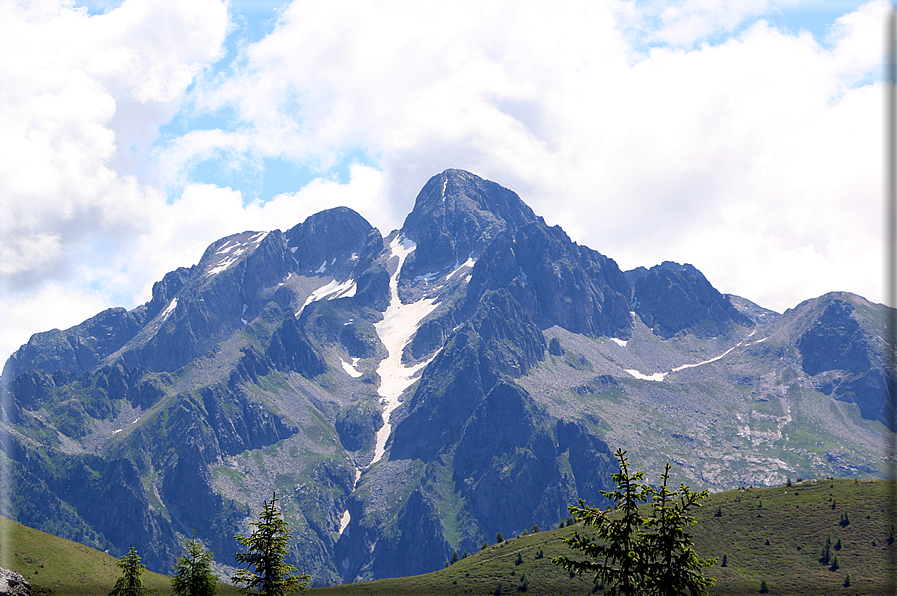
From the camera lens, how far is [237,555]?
55.6 meters

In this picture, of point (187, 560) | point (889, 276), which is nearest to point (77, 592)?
point (187, 560)

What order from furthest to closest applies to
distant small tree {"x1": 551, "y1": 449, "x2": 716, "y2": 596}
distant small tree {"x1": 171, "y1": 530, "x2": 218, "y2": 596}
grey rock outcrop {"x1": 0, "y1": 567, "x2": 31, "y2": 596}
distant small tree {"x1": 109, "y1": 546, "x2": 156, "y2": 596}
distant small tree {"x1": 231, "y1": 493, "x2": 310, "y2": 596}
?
distant small tree {"x1": 171, "y1": 530, "x2": 218, "y2": 596} → distant small tree {"x1": 109, "y1": 546, "x2": 156, "y2": 596} → distant small tree {"x1": 231, "y1": 493, "x2": 310, "y2": 596} → grey rock outcrop {"x1": 0, "y1": 567, "x2": 31, "y2": 596} → distant small tree {"x1": 551, "y1": 449, "x2": 716, "y2": 596}

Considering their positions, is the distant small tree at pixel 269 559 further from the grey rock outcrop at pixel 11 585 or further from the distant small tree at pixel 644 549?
the distant small tree at pixel 644 549

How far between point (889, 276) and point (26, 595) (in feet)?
185

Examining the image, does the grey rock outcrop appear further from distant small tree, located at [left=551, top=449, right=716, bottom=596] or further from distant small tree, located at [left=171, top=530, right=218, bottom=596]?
distant small tree, located at [left=551, top=449, right=716, bottom=596]

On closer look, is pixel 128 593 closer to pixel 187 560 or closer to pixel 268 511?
pixel 187 560

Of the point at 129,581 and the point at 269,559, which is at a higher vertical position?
the point at 269,559

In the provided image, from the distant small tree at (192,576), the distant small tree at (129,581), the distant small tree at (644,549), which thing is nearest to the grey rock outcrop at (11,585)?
the distant small tree at (129,581)

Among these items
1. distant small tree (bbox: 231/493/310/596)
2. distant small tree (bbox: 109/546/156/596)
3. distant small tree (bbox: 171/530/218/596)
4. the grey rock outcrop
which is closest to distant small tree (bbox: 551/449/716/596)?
distant small tree (bbox: 231/493/310/596)

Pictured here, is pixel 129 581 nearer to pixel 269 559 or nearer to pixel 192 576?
pixel 192 576

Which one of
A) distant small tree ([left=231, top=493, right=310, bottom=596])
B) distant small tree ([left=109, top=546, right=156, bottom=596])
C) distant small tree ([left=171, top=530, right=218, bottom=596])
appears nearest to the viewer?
distant small tree ([left=231, top=493, right=310, bottom=596])

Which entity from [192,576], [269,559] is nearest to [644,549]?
[269,559]

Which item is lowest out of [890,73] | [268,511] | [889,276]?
[268,511]

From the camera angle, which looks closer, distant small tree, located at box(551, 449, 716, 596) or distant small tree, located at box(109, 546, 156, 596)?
distant small tree, located at box(551, 449, 716, 596)
